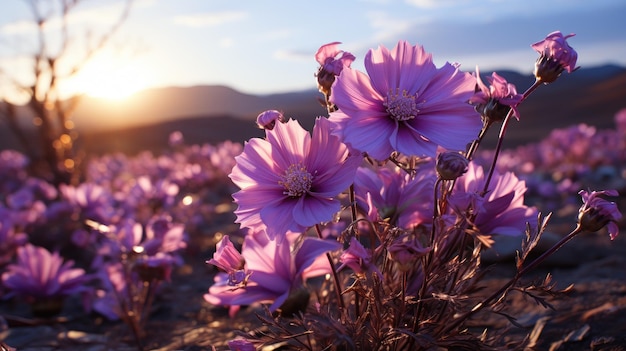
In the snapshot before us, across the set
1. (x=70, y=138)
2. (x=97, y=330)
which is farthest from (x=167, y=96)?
(x=97, y=330)

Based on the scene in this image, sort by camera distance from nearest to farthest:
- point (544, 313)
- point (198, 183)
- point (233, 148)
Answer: point (544, 313) < point (198, 183) < point (233, 148)

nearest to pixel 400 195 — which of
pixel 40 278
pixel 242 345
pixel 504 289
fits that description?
pixel 504 289

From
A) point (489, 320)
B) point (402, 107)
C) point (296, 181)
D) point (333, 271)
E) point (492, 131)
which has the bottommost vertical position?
point (489, 320)

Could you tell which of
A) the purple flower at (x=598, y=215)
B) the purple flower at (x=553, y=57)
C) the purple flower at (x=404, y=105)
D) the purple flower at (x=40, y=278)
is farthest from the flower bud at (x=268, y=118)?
the purple flower at (x=40, y=278)

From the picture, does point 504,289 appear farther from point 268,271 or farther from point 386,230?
point 268,271

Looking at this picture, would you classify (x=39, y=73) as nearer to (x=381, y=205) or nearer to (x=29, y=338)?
(x=29, y=338)

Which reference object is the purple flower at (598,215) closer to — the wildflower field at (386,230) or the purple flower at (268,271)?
the wildflower field at (386,230)
